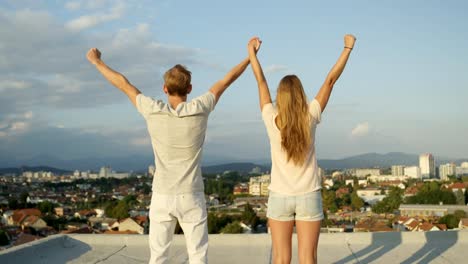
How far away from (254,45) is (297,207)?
0.86 metres

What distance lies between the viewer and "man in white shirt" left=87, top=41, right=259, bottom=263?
2.46 meters

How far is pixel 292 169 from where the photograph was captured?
8.23 feet

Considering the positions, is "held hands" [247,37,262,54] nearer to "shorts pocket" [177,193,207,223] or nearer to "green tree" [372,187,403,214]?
"shorts pocket" [177,193,207,223]

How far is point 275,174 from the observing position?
257cm

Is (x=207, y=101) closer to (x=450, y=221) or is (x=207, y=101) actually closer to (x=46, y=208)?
(x=450, y=221)

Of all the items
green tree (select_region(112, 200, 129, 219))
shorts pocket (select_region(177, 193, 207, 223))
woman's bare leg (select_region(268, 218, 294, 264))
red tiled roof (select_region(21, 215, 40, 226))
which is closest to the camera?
shorts pocket (select_region(177, 193, 207, 223))

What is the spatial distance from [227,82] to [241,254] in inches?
75.0

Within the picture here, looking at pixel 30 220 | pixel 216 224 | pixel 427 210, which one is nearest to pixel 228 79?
pixel 216 224

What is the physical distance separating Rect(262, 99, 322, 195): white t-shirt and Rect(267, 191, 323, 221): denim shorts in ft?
0.07

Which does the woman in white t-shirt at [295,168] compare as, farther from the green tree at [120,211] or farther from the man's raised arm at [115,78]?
the green tree at [120,211]

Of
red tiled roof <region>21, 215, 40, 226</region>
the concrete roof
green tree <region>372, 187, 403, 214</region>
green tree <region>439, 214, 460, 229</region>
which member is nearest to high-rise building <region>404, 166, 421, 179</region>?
green tree <region>372, 187, 403, 214</region>

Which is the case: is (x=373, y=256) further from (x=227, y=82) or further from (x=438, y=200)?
(x=438, y=200)

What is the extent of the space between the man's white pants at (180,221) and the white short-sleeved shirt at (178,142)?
39mm

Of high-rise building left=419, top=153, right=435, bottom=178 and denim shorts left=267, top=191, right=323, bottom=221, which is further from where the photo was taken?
high-rise building left=419, top=153, right=435, bottom=178
